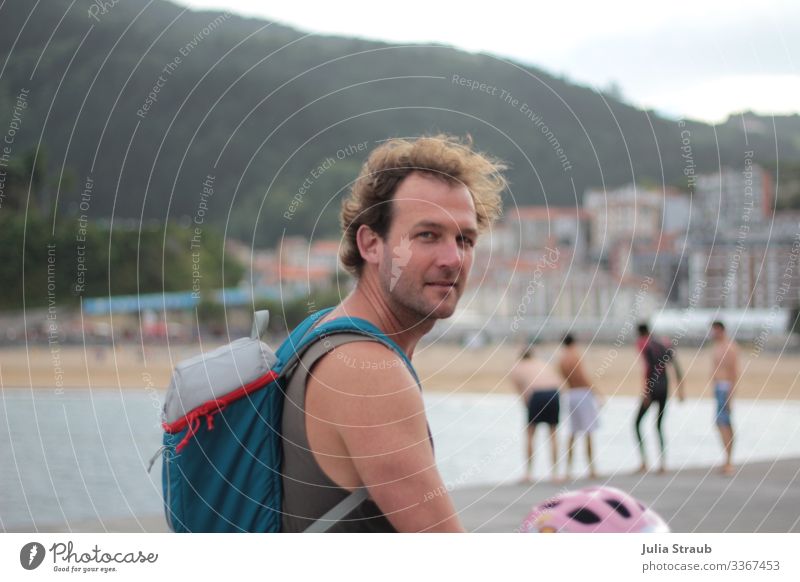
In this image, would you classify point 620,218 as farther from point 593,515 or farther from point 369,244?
point 369,244

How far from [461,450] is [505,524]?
7.77 meters

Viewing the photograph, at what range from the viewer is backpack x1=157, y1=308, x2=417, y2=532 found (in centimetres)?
178

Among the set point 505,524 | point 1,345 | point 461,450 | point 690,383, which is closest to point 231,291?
point 1,345

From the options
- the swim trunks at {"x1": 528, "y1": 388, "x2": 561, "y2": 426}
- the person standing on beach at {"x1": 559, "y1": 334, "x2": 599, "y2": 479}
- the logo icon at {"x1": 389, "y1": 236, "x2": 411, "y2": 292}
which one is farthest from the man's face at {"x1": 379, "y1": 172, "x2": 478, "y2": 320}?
the person standing on beach at {"x1": 559, "y1": 334, "x2": 599, "y2": 479}

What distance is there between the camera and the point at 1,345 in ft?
201

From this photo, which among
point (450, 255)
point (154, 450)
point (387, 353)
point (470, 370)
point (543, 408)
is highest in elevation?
point (470, 370)

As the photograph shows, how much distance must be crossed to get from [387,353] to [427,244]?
35 cm

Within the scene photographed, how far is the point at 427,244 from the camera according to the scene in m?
1.96

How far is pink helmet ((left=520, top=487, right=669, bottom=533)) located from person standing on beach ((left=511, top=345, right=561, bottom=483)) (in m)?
6.59

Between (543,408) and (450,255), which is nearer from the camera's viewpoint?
(450,255)

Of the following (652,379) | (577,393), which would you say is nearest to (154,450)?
(577,393)

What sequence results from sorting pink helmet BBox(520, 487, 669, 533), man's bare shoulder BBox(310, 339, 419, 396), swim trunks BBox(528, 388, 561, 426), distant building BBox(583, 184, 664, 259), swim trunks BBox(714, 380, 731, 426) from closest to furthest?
man's bare shoulder BBox(310, 339, 419, 396) < pink helmet BBox(520, 487, 669, 533) < swim trunks BBox(714, 380, 731, 426) < swim trunks BBox(528, 388, 561, 426) < distant building BBox(583, 184, 664, 259)
